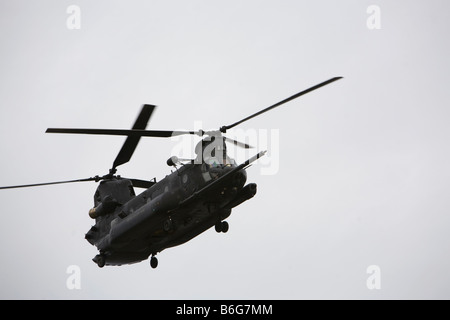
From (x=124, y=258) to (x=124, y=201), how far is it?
3037mm

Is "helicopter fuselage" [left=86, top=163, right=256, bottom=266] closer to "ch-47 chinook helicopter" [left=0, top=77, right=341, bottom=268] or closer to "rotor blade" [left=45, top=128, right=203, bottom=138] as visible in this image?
"ch-47 chinook helicopter" [left=0, top=77, right=341, bottom=268]

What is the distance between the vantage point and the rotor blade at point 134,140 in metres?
29.1

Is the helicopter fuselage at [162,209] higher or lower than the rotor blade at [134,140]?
lower

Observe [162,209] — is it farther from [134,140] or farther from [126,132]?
[134,140]

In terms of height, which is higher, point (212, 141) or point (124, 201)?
point (212, 141)

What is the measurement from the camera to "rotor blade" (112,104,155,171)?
95.6ft

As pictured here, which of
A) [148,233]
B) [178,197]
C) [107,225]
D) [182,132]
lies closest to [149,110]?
[182,132]

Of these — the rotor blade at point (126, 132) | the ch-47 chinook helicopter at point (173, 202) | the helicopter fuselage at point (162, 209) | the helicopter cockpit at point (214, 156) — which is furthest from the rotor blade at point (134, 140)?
the helicopter cockpit at point (214, 156)

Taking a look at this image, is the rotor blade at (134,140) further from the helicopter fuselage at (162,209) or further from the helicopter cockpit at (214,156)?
the helicopter cockpit at (214,156)

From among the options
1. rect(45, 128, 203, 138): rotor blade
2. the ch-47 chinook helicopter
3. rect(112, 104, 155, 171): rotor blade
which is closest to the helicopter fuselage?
the ch-47 chinook helicopter

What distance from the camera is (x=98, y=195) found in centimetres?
3550

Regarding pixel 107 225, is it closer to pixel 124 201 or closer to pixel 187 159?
pixel 124 201

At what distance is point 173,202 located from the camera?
29.0 m

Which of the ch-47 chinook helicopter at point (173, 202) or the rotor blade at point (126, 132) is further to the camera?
the ch-47 chinook helicopter at point (173, 202)
